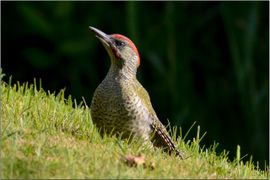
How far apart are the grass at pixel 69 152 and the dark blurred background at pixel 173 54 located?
5329mm

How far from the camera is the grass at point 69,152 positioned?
17.7 ft

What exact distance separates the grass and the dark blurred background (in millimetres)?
→ 5329

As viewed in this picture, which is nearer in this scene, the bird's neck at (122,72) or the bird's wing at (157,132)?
the bird's wing at (157,132)

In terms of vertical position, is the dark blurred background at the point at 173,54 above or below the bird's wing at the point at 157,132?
below

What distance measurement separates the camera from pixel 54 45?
1273cm

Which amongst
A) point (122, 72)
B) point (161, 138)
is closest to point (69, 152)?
point (161, 138)

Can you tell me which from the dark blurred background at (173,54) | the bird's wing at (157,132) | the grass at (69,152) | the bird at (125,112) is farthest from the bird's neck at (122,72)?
the dark blurred background at (173,54)

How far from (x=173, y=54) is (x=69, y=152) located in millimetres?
6777

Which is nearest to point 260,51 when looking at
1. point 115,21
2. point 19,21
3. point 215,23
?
point 215,23

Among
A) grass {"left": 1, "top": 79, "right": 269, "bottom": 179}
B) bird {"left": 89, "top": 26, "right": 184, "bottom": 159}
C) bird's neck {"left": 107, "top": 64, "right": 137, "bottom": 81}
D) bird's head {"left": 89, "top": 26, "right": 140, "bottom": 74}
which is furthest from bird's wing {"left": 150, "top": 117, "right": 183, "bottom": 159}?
bird's head {"left": 89, "top": 26, "right": 140, "bottom": 74}

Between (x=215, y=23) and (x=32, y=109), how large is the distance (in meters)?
6.45

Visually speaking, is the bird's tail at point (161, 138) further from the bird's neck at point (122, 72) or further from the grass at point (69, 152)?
the bird's neck at point (122, 72)

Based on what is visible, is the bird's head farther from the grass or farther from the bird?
the grass

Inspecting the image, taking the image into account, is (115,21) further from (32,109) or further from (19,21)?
(32,109)
